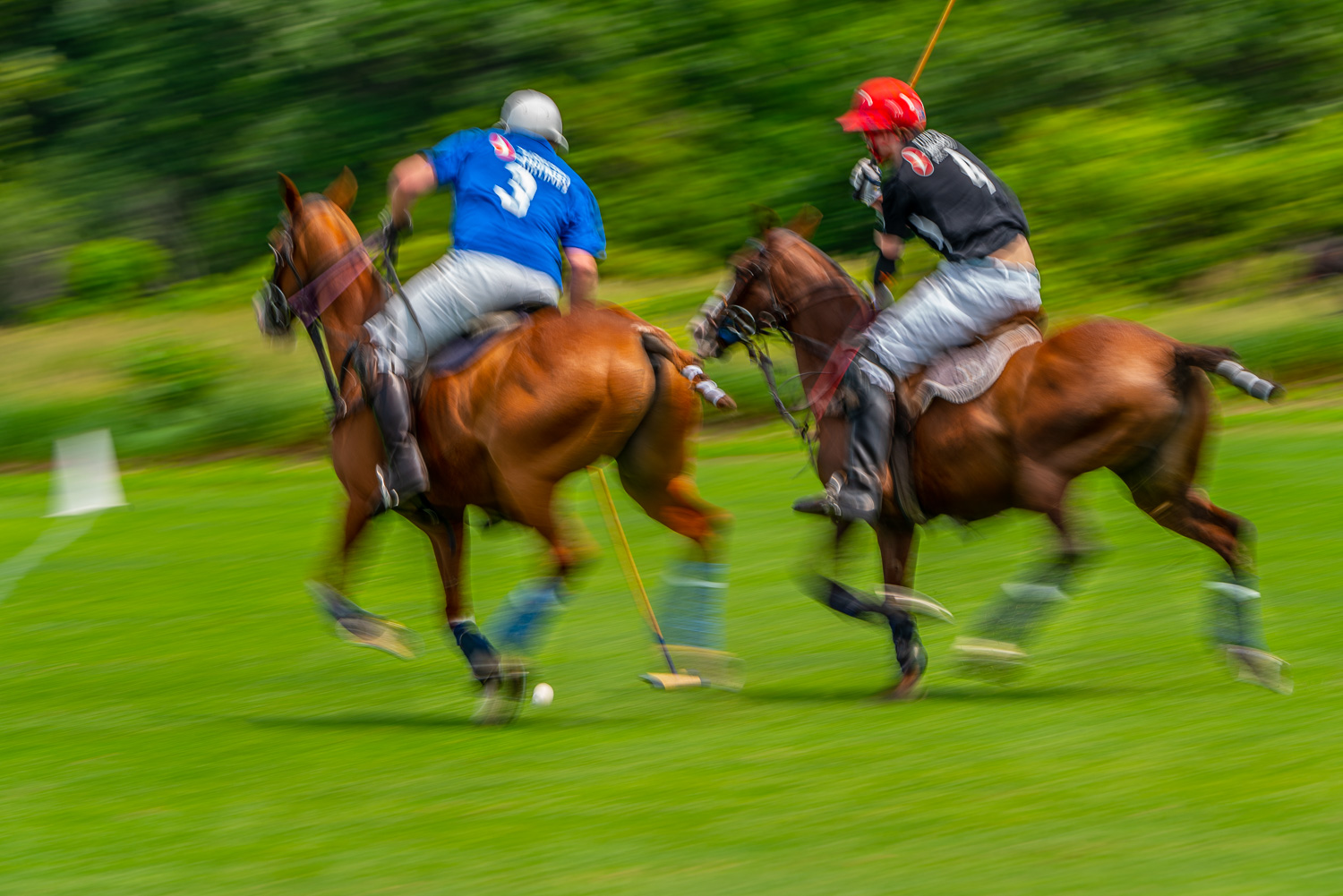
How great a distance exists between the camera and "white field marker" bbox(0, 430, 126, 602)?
44.2 ft

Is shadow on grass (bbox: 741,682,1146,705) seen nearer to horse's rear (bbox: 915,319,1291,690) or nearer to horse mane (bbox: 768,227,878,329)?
horse's rear (bbox: 915,319,1291,690)

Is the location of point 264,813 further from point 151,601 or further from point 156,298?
point 156,298

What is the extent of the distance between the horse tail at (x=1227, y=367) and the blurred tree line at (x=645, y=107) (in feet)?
52.4

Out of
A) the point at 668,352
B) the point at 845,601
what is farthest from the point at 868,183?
the point at 845,601

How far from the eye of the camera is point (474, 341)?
7723mm

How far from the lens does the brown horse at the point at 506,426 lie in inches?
291

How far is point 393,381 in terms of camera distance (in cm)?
759

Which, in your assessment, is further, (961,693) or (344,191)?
(344,191)

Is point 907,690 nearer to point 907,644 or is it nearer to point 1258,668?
point 907,644

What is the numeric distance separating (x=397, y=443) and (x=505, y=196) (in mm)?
1208

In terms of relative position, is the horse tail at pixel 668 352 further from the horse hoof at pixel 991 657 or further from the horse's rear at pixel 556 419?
the horse hoof at pixel 991 657

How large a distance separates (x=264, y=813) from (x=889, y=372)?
3.11m

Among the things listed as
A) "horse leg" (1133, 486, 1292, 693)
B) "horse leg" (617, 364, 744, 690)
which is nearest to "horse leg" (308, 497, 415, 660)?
"horse leg" (617, 364, 744, 690)

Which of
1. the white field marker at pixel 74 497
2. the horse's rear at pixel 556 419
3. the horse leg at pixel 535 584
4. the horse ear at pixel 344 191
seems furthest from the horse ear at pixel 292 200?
the white field marker at pixel 74 497
